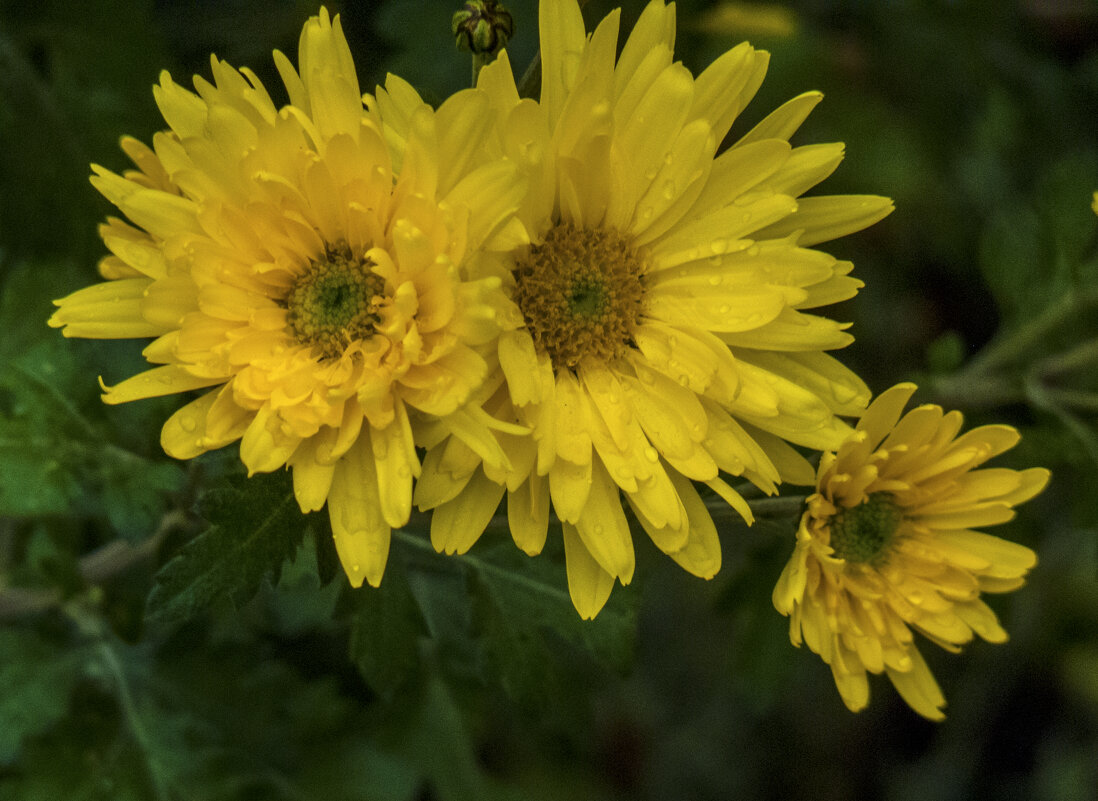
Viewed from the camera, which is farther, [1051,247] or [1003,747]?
[1003,747]

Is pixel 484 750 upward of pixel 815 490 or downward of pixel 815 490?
downward

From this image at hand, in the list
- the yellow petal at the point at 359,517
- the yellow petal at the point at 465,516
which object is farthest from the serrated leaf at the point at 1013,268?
the yellow petal at the point at 359,517

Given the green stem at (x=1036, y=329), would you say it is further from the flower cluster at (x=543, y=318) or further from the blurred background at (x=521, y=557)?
the flower cluster at (x=543, y=318)

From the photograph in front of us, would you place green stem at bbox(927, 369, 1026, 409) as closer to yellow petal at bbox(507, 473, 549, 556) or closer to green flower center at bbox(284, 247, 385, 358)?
yellow petal at bbox(507, 473, 549, 556)

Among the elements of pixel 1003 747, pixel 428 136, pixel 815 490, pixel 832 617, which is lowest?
pixel 1003 747

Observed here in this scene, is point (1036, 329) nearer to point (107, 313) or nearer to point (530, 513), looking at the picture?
point (530, 513)

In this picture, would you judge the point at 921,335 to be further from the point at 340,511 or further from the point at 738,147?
the point at 340,511

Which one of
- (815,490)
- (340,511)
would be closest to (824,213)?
(815,490)

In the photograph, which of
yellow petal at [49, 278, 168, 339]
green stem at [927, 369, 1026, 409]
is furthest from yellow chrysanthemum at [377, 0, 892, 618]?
green stem at [927, 369, 1026, 409]
